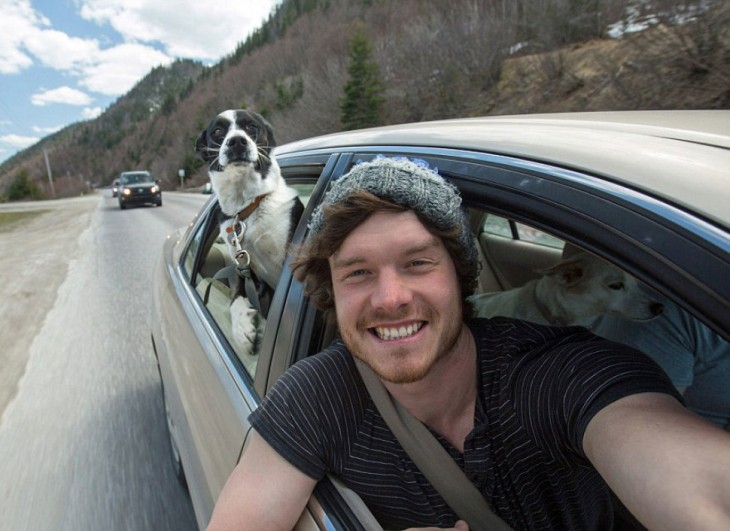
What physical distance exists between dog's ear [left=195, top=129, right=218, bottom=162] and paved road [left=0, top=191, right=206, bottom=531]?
1878mm

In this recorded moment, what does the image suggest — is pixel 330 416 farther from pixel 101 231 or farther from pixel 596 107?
pixel 101 231

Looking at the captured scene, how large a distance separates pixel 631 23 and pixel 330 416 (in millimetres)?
13891

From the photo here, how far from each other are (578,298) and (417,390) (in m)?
0.74

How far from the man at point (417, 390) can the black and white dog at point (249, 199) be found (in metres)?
0.84

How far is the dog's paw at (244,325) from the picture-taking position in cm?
203

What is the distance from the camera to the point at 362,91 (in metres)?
29.8

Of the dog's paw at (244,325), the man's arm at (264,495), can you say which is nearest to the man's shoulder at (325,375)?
the man's arm at (264,495)

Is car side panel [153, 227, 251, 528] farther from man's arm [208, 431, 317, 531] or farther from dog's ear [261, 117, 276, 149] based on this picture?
dog's ear [261, 117, 276, 149]

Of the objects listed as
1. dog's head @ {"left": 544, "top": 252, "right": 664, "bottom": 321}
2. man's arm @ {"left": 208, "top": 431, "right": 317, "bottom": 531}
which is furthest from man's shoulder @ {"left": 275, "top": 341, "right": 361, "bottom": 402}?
dog's head @ {"left": 544, "top": 252, "right": 664, "bottom": 321}

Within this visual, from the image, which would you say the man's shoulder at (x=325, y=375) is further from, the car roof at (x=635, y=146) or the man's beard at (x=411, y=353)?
the car roof at (x=635, y=146)

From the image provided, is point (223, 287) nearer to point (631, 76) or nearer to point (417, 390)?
point (417, 390)

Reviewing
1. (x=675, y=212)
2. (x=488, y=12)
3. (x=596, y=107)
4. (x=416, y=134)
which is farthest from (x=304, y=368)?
(x=488, y=12)

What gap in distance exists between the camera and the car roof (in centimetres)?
77

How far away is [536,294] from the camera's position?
188 centimetres
